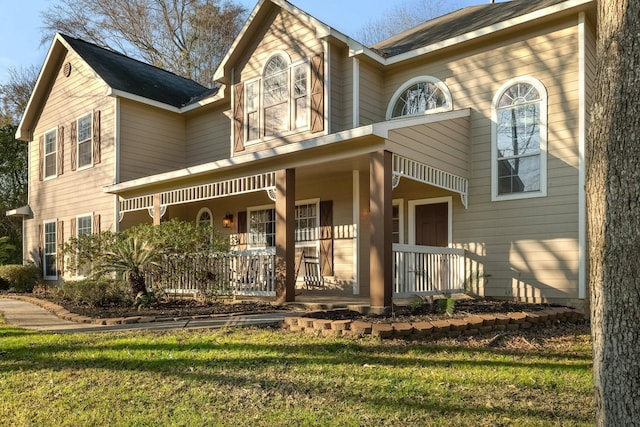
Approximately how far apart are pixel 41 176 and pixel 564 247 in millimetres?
15138

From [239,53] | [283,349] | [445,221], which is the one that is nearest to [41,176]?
[239,53]

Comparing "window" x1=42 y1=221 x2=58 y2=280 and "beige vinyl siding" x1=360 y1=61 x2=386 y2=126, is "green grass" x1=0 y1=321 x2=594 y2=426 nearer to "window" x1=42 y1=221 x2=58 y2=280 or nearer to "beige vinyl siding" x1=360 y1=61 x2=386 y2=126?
"beige vinyl siding" x1=360 y1=61 x2=386 y2=126

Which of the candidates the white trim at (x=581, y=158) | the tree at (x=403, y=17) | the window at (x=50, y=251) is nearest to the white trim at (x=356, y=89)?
the white trim at (x=581, y=158)

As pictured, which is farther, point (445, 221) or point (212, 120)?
point (212, 120)

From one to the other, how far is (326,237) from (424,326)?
217 inches

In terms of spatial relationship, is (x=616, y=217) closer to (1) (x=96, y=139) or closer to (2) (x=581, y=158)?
(2) (x=581, y=158)

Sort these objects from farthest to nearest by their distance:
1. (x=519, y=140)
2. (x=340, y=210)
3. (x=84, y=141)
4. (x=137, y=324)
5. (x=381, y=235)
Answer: (x=84, y=141)
(x=340, y=210)
(x=519, y=140)
(x=381, y=235)
(x=137, y=324)

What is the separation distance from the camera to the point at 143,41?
2444 centimetres

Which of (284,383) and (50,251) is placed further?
(50,251)

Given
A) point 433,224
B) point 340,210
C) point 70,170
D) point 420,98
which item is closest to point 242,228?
point 340,210

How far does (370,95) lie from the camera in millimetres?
10648

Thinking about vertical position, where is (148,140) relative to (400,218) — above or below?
above

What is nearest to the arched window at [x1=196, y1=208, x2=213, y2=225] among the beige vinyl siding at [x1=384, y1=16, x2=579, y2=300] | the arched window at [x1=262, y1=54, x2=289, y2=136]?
the arched window at [x1=262, y1=54, x2=289, y2=136]

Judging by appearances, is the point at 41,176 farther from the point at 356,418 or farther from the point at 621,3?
the point at 621,3
